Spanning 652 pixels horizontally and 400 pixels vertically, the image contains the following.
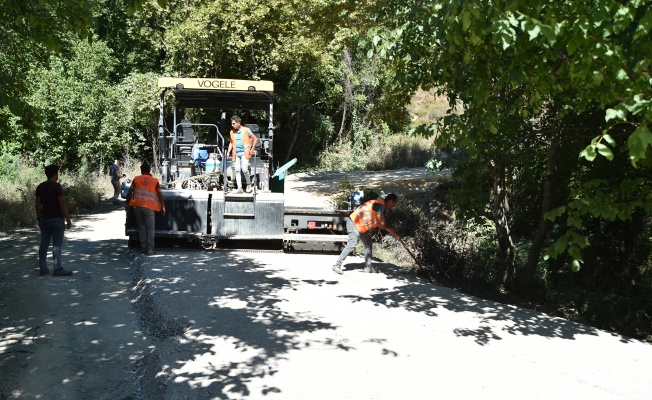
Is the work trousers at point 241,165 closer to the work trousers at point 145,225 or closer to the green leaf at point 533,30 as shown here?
the work trousers at point 145,225

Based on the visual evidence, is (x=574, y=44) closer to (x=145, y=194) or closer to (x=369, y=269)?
(x=369, y=269)

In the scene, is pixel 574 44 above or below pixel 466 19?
below

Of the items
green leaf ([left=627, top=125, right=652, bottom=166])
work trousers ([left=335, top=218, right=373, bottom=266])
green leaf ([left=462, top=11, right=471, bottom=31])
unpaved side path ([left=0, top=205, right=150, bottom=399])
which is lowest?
unpaved side path ([left=0, top=205, right=150, bottom=399])

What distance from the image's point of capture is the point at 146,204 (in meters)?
11.2

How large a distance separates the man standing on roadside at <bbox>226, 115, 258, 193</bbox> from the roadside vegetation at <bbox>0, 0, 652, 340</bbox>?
8.18ft

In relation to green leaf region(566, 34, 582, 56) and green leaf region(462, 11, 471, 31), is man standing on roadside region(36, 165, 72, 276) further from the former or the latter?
green leaf region(566, 34, 582, 56)

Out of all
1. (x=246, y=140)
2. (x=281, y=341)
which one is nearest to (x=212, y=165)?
(x=246, y=140)

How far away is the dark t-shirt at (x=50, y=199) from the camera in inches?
393

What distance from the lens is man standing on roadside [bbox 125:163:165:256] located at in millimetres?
11195

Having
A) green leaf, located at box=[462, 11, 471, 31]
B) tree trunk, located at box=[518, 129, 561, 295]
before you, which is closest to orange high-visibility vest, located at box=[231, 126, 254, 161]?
tree trunk, located at box=[518, 129, 561, 295]

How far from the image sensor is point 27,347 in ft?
22.9

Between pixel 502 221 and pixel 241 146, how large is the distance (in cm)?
483

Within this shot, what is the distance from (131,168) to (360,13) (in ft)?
49.4

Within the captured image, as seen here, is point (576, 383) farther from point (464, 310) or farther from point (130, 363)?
point (130, 363)
